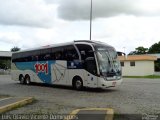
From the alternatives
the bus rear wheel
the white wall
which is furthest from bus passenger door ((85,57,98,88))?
the white wall

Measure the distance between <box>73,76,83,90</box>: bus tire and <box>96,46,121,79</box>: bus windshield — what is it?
203 centimetres

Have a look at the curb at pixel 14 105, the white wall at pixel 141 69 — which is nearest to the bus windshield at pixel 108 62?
the curb at pixel 14 105

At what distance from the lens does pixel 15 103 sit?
13.1 meters

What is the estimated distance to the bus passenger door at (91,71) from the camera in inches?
816

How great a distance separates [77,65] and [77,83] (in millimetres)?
1165

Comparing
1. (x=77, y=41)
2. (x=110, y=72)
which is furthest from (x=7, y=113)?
(x=77, y=41)

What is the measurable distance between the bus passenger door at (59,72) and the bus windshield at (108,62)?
11.0ft

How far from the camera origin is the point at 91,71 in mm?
20969

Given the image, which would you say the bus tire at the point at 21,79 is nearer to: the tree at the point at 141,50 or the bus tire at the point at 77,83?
the bus tire at the point at 77,83

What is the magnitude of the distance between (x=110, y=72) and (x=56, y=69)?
16.2 ft

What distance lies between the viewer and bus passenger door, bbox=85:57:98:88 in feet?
68.0

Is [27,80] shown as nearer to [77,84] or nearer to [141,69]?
[77,84]

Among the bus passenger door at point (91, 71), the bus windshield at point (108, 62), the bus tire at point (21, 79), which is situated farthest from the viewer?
the bus tire at point (21, 79)

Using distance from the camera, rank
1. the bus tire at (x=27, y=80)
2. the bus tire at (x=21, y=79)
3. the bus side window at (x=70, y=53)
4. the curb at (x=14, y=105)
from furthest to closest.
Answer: the bus tire at (x=21, y=79) < the bus tire at (x=27, y=80) < the bus side window at (x=70, y=53) < the curb at (x=14, y=105)
